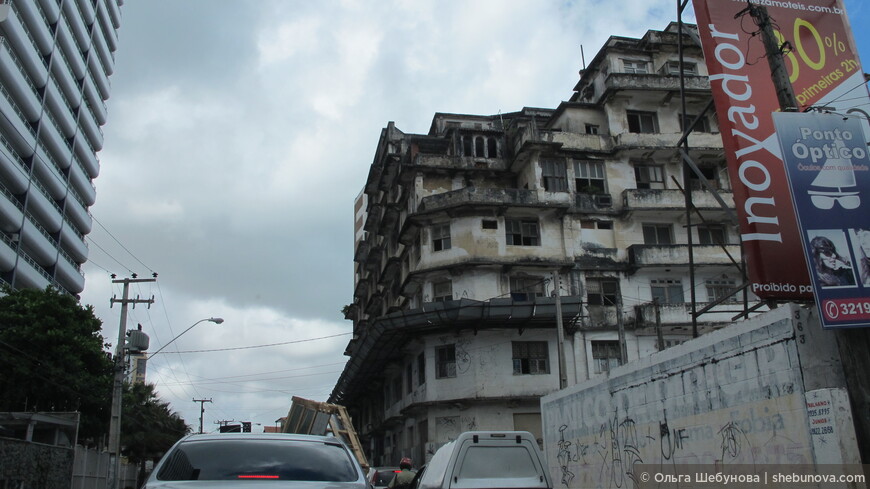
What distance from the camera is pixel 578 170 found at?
3703cm

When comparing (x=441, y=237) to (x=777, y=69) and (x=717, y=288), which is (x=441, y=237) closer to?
(x=717, y=288)

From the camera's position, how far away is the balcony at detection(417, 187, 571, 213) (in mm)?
34281

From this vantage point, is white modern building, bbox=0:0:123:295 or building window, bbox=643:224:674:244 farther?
white modern building, bbox=0:0:123:295

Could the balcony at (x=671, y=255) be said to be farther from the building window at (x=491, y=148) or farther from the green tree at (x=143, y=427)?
the green tree at (x=143, y=427)

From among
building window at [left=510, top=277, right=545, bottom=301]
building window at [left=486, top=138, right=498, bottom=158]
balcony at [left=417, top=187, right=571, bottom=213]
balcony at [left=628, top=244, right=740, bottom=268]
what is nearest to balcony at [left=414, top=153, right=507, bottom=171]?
building window at [left=486, top=138, right=498, bottom=158]

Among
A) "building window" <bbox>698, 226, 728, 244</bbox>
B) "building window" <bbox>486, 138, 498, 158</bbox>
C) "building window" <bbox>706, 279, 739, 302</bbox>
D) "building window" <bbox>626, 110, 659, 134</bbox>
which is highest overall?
"building window" <bbox>626, 110, 659, 134</bbox>

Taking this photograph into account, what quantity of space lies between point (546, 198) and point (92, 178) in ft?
153

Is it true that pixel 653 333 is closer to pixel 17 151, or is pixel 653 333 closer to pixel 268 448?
pixel 268 448

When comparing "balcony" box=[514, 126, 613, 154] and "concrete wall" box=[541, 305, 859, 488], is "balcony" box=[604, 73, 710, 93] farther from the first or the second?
"concrete wall" box=[541, 305, 859, 488]

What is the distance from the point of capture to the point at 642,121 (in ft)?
126

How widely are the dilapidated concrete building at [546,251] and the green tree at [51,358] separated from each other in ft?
40.9

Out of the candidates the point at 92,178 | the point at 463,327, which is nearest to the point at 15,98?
the point at 92,178

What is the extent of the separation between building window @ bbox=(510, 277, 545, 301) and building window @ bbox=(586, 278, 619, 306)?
2476mm

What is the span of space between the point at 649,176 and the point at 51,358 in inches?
1193
